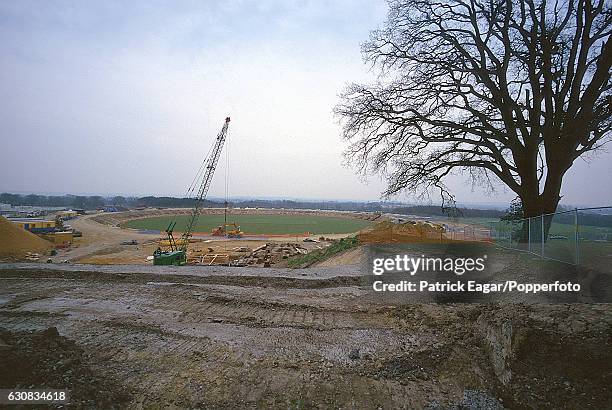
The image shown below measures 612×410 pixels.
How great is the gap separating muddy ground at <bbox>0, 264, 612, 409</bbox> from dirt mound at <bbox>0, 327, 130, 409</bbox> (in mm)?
24

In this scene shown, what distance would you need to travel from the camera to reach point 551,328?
457 cm

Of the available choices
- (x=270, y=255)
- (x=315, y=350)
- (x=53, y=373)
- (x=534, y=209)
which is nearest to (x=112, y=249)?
(x=270, y=255)

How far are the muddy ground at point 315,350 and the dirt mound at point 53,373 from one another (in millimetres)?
24

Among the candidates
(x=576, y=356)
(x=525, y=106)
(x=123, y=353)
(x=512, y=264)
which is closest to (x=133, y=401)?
(x=123, y=353)

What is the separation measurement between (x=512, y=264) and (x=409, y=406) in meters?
6.38

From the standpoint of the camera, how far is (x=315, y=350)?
229 inches

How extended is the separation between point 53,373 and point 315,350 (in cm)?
350

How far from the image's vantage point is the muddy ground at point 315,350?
4.27 meters

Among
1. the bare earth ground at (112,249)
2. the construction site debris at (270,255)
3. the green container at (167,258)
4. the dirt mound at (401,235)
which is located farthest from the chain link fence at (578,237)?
the bare earth ground at (112,249)

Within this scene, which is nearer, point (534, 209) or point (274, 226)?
point (534, 209)

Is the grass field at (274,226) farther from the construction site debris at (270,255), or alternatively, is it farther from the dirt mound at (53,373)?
the dirt mound at (53,373)

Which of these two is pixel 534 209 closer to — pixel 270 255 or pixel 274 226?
pixel 270 255

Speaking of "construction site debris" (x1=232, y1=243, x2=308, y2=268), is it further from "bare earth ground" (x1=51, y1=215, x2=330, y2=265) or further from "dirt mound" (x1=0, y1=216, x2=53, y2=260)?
"dirt mound" (x1=0, y1=216, x2=53, y2=260)

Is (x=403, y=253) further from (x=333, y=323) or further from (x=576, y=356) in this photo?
(x=576, y=356)
